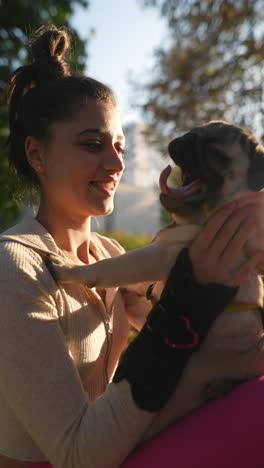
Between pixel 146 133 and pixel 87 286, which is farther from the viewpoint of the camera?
pixel 146 133

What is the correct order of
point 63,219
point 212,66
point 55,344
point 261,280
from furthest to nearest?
point 212,66 → point 63,219 → point 261,280 → point 55,344

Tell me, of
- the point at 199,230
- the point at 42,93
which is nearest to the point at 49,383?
the point at 199,230

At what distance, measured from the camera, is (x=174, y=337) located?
1.57 m

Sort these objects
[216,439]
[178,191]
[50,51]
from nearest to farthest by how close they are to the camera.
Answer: [216,439]
[178,191]
[50,51]

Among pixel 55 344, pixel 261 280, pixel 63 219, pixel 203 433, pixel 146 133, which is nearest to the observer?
pixel 203 433

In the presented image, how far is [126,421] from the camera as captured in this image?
156cm

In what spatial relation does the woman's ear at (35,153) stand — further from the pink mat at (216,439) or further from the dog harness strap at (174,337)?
the pink mat at (216,439)

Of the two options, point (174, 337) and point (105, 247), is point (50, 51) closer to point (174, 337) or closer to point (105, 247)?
point (105, 247)

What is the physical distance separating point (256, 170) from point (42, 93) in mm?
1004

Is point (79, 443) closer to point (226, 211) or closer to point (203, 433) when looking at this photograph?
point (203, 433)

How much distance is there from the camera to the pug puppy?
5.32 ft

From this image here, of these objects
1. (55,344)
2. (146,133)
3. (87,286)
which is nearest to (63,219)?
(87,286)

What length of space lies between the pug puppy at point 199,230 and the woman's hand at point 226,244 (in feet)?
0.14

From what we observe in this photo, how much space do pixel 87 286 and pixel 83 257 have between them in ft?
1.51
